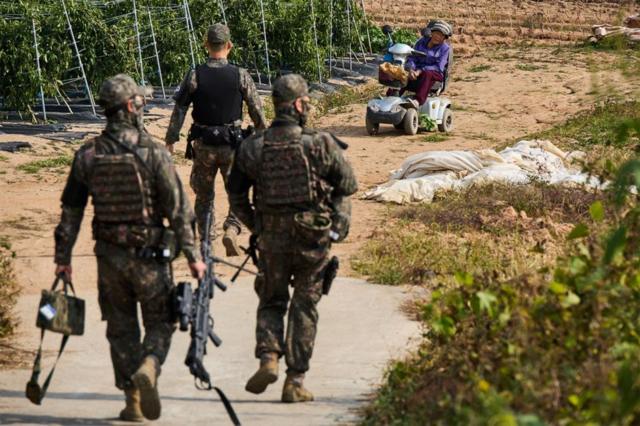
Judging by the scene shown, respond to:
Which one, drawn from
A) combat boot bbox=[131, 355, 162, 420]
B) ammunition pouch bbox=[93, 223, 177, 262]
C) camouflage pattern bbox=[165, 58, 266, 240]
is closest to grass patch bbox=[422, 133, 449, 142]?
camouflage pattern bbox=[165, 58, 266, 240]

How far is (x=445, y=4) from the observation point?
3088 cm

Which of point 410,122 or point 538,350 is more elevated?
point 538,350

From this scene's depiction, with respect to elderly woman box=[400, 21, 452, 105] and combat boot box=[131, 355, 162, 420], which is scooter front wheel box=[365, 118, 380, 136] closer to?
elderly woman box=[400, 21, 452, 105]

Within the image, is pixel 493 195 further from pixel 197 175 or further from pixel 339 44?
pixel 339 44

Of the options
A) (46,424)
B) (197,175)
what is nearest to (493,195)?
(197,175)

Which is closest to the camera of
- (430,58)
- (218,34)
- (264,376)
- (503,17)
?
(264,376)

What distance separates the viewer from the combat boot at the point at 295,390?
747 centimetres

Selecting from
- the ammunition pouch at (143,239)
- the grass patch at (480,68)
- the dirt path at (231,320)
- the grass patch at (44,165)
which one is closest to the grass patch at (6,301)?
the dirt path at (231,320)

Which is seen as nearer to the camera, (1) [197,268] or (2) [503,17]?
(1) [197,268]

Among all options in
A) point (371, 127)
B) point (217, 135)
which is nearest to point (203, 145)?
point (217, 135)

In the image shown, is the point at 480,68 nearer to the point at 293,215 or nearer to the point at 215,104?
the point at 215,104

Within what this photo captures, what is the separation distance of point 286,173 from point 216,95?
3.37 meters

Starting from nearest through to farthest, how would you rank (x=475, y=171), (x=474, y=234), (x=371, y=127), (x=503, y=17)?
(x=474, y=234), (x=475, y=171), (x=371, y=127), (x=503, y=17)

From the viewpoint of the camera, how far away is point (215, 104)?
420 inches
